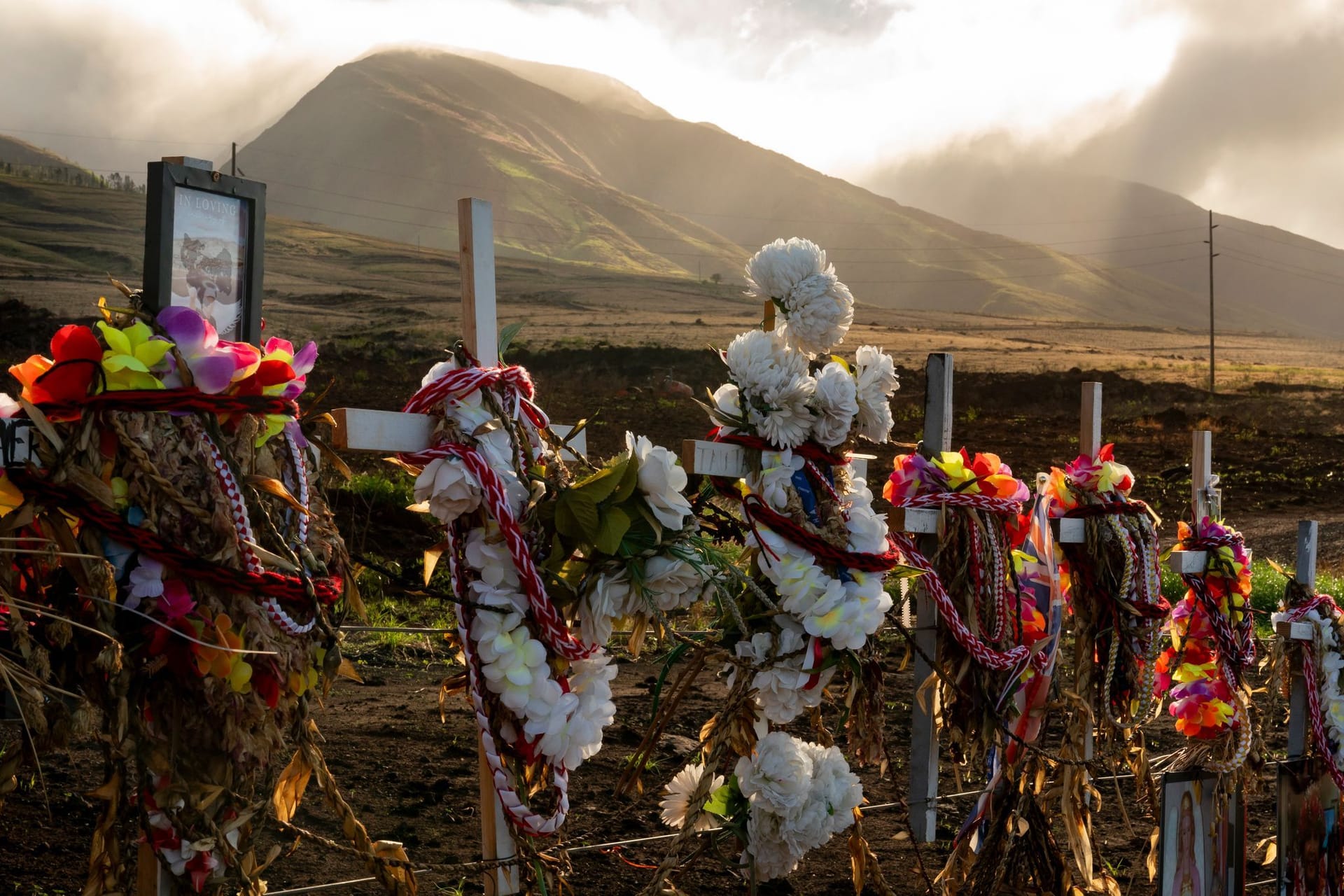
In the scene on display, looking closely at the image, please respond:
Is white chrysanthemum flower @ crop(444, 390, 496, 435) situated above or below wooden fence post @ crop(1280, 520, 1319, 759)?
above

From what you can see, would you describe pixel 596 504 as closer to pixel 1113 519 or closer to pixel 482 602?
pixel 482 602

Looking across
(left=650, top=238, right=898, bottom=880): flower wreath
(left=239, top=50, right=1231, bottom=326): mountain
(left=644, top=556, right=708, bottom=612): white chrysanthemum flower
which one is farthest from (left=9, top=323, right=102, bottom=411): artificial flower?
(left=239, top=50, right=1231, bottom=326): mountain

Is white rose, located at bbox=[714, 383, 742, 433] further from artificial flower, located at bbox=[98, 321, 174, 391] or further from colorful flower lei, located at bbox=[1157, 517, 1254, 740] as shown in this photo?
colorful flower lei, located at bbox=[1157, 517, 1254, 740]

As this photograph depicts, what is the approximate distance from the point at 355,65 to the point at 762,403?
187 meters

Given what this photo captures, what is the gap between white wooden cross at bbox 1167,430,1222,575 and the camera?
439 cm

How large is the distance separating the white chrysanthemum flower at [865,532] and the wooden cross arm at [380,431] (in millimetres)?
1165

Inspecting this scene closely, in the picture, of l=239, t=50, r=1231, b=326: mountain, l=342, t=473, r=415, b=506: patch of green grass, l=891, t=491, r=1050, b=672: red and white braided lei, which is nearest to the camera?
l=891, t=491, r=1050, b=672: red and white braided lei

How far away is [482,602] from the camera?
2.38 metres

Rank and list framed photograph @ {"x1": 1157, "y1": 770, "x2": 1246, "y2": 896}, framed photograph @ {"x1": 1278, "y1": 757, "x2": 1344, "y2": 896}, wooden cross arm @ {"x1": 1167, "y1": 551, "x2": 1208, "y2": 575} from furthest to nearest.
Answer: wooden cross arm @ {"x1": 1167, "y1": 551, "x2": 1208, "y2": 575}
framed photograph @ {"x1": 1278, "y1": 757, "x2": 1344, "y2": 896}
framed photograph @ {"x1": 1157, "y1": 770, "x2": 1246, "y2": 896}

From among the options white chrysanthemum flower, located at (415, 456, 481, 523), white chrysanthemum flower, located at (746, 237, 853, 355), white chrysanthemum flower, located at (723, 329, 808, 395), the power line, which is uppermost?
the power line

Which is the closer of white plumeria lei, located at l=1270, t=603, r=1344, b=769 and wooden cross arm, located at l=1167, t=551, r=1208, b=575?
white plumeria lei, located at l=1270, t=603, r=1344, b=769

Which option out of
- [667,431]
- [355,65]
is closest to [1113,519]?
[667,431]

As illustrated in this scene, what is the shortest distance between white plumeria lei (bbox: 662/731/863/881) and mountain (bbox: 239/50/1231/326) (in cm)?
9430

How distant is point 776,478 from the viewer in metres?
3.01
